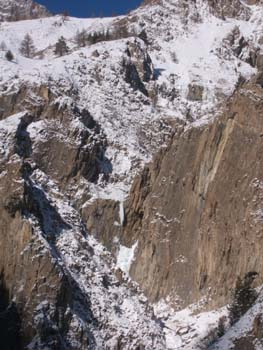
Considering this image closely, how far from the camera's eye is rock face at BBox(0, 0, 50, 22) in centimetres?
17762

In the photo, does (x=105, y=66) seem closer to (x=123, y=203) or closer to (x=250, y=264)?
(x=123, y=203)

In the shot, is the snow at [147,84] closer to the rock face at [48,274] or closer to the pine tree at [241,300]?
the rock face at [48,274]

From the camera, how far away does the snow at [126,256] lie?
83000 millimetres

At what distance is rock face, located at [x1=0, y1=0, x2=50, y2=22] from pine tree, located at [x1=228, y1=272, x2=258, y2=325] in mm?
113358

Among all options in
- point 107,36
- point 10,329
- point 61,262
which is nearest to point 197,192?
point 61,262

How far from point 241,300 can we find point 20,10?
5055 inches

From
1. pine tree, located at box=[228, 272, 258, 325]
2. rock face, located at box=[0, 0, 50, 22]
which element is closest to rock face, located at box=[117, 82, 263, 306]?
pine tree, located at box=[228, 272, 258, 325]

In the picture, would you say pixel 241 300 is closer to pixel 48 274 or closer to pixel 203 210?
pixel 48 274

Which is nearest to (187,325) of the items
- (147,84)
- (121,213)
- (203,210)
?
(203,210)

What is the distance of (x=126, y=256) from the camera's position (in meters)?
84.4

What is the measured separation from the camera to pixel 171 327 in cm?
7294

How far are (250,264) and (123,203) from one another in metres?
15.7

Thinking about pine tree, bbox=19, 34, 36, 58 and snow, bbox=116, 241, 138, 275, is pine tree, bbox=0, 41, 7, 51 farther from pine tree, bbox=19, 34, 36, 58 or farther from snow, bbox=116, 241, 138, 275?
snow, bbox=116, 241, 138, 275

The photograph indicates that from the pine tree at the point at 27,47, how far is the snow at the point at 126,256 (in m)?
58.1
